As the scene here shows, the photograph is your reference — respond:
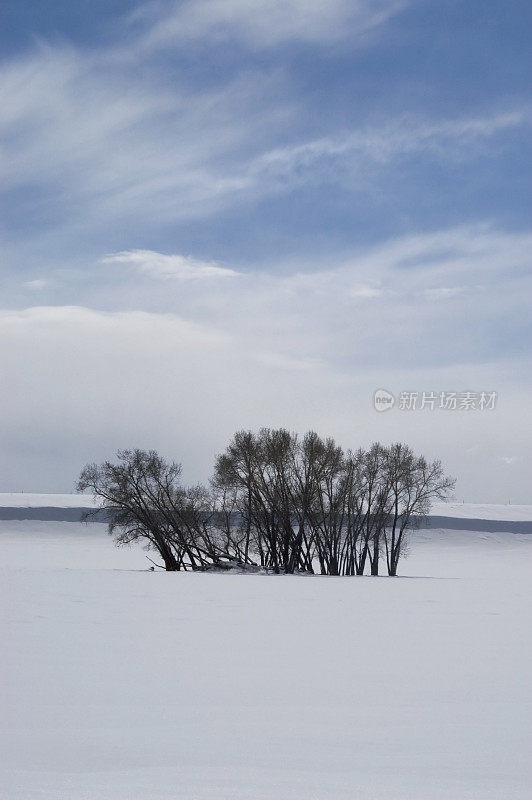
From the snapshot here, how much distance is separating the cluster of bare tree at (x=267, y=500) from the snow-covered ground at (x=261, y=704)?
28.6 metres

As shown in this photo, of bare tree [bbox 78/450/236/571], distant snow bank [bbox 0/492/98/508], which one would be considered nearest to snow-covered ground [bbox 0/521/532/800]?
bare tree [bbox 78/450/236/571]

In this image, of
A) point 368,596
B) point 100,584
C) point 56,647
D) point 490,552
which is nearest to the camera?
point 56,647

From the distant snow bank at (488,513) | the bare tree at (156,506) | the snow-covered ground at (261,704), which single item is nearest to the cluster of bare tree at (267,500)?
the bare tree at (156,506)

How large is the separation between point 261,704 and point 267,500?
4183 cm

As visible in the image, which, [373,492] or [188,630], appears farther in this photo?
[373,492]

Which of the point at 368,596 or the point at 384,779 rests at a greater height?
the point at 384,779

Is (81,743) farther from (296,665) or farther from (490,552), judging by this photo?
(490,552)

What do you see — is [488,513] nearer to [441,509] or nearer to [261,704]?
[441,509]

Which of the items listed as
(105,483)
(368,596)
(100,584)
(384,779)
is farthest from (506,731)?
(105,483)

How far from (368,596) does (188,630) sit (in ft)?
44.7

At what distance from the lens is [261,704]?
1027cm

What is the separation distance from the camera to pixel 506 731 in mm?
9102

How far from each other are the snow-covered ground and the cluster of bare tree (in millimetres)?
28572

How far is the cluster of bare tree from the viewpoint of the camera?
51.2 metres
